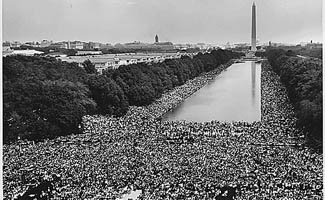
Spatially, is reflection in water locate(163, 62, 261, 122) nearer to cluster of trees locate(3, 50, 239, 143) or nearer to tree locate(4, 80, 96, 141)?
cluster of trees locate(3, 50, 239, 143)

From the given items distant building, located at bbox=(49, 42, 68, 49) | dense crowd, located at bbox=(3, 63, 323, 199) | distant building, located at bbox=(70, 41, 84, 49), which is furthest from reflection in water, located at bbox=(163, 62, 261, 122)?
distant building, located at bbox=(70, 41, 84, 49)

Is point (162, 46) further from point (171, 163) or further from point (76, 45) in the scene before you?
point (171, 163)

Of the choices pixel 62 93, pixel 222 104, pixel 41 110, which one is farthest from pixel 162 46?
pixel 41 110

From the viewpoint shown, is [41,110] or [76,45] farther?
[76,45]

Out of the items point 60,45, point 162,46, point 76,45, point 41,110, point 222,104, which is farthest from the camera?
point 162,46

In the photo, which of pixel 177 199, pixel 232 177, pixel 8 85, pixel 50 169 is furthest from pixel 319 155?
pixel 8 85

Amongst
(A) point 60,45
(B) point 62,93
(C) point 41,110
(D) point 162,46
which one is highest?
(A) point 60,45

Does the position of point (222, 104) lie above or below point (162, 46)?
below
